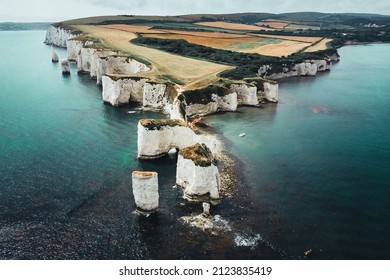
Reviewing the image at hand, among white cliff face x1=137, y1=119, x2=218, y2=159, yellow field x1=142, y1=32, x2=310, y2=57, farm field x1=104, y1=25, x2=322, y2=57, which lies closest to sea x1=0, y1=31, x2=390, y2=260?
white cliff face x1=137, y1=119, x2=218, y2=159

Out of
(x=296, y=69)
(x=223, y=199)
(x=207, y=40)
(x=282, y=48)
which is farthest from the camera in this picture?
(x=207, y=40)

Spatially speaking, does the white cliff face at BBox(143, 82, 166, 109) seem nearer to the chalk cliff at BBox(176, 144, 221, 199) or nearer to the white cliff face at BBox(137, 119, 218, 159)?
the white cliff face at BBox(137, 119, 218, 159)

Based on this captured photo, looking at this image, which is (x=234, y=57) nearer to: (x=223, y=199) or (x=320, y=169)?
(x=320, y=169)

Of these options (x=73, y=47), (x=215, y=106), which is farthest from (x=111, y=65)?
(x=73, y=47)

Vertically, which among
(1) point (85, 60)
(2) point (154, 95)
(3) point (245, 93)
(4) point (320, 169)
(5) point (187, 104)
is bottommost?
(4) point (320, 169)
